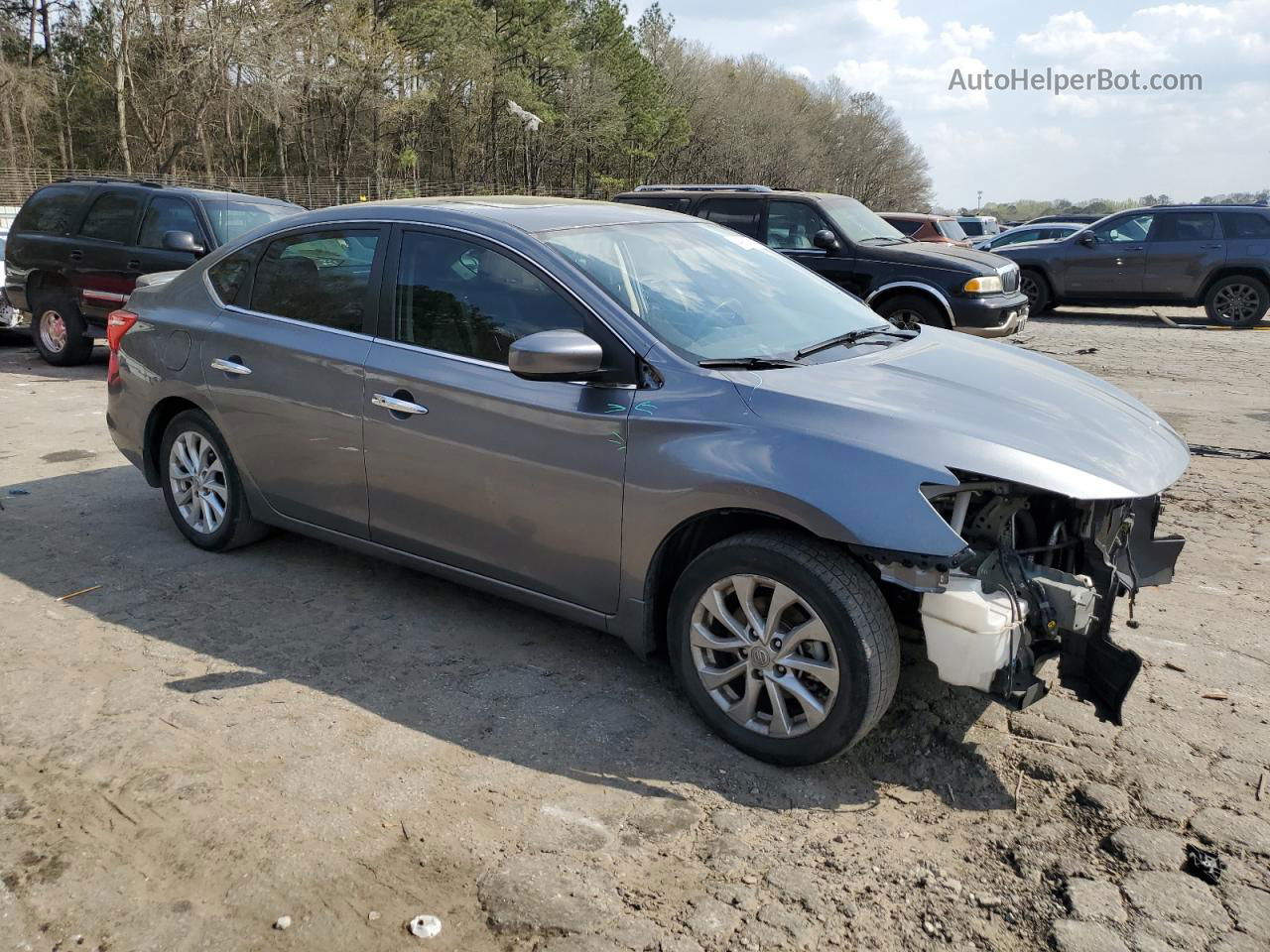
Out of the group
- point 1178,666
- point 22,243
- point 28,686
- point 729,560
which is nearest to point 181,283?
point 28,686

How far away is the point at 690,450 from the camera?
3.45m

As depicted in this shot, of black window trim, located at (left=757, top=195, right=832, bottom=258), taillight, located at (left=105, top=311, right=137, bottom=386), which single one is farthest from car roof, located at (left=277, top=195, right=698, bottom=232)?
black window trim, located at (left=757, top=195, right=832, bottom=258)

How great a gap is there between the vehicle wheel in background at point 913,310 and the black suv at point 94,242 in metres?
6.36

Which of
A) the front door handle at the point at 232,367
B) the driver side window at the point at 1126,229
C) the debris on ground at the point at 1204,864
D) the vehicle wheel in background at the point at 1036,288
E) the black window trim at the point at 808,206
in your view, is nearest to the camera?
the debris on ground at the point at 1204,864

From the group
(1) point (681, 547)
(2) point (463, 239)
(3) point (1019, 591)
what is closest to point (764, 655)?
(1) point (681, 547)

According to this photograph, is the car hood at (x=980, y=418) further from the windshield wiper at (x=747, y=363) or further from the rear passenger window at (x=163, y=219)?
the rear passenger window at (x=163, y=219)

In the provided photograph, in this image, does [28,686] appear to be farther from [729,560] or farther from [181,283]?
[729,560]

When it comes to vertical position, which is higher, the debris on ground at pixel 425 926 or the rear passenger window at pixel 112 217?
the rear passenger window at pixel 112 217

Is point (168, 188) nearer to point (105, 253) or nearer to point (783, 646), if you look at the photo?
point (105, 253)

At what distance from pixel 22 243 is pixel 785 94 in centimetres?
8814

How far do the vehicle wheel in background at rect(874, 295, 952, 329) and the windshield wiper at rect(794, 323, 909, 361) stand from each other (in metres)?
6.80

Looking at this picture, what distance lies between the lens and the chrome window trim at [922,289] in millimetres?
10977

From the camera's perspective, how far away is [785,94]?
9150 centimetres

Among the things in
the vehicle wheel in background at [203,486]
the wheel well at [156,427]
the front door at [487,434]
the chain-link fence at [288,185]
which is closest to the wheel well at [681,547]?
the front door at [487,434]
